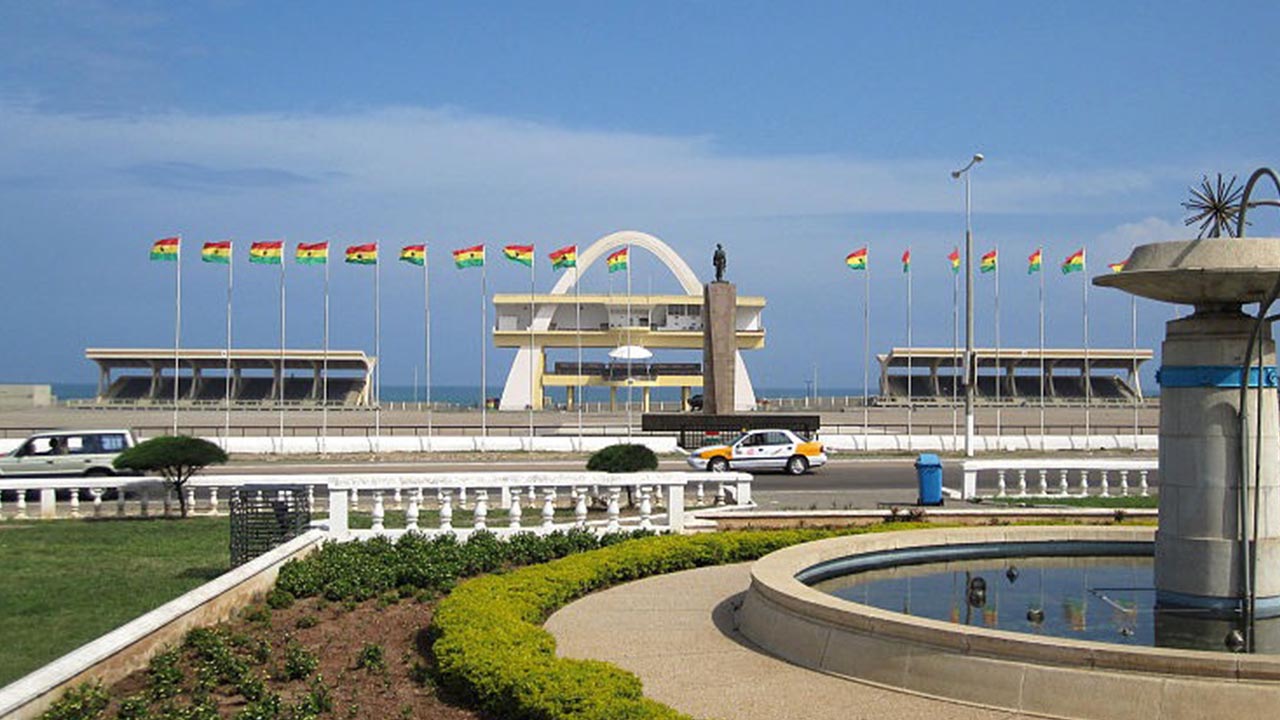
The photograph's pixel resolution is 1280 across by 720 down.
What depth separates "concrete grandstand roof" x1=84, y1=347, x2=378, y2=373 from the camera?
8519 centimetres

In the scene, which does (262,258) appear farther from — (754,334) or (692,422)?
(754,334)

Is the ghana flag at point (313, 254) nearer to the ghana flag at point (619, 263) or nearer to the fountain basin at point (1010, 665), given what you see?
the ghana flag at point (619, 263)

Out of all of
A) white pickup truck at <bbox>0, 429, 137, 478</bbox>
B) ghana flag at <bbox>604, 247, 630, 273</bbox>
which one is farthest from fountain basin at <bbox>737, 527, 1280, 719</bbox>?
ghana flag at <bbox>604, 247, 630, 273</bbox>

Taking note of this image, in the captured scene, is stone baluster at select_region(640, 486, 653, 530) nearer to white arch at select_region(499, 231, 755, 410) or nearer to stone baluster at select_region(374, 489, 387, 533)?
stone baluster at select_region(374, 489, 387, 533)

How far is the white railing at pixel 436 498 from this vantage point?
1770 cm

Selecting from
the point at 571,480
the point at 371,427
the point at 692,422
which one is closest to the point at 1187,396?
the point at 571,480

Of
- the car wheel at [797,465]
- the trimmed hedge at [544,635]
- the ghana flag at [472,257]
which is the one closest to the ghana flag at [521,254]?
the ghana flag at [472,257]

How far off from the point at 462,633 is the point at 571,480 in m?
8.20

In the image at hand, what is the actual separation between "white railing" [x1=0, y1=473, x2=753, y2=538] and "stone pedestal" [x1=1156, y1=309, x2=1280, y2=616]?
893 cm

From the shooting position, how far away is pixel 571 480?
61.0ft

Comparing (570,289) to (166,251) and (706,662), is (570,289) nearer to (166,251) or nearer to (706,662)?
(166,251)

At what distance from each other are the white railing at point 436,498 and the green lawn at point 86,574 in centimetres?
93

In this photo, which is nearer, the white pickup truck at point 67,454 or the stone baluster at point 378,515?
the stone baluster at point 378,515

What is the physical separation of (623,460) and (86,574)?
11.1m
